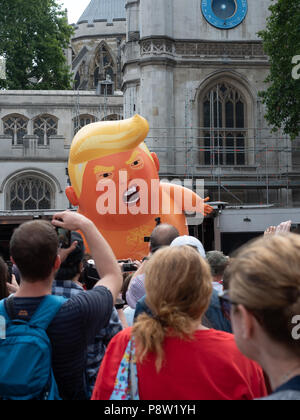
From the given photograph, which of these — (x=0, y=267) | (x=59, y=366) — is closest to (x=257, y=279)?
(x=59, y=366)

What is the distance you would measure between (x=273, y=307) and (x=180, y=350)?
2.03ft

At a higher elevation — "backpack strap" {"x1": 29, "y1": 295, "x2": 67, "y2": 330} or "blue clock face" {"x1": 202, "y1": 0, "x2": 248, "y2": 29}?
"blue clock face" {"x1": 202, "y1": 0, "x2": 248, "y2": 29}

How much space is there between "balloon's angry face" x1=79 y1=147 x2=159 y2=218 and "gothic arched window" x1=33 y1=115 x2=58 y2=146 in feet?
80.6

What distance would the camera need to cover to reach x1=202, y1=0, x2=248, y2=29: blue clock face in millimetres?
24250

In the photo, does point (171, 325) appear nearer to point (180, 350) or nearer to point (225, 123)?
point (180, 350)

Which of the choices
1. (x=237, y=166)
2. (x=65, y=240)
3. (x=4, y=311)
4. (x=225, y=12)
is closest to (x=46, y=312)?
(x=4, y=311)

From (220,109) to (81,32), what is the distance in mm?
28818

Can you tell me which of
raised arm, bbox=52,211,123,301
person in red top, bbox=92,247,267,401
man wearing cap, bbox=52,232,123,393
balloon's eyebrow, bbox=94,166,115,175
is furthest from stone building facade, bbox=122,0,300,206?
person in red top, bbox=92,247,267,401

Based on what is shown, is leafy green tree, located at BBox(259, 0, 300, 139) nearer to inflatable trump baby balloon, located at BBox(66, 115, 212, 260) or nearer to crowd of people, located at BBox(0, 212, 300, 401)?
inflatable trump baby balloon, located at BBox(66, 115, 212, 260)

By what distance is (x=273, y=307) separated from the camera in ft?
6.05

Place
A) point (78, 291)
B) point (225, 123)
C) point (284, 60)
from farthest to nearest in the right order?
point (225, 123) → point (284, 60) → point (78, 291)

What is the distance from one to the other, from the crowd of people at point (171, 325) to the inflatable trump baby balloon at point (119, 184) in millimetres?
5928

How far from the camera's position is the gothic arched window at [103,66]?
150ft

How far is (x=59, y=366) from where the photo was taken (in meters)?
2.68
